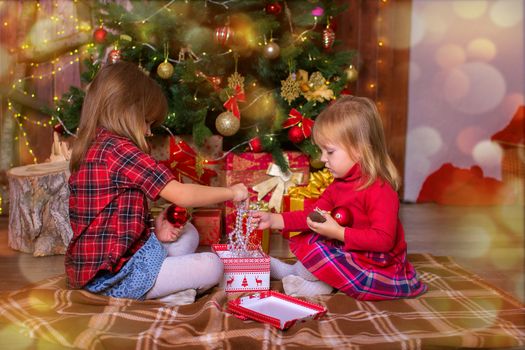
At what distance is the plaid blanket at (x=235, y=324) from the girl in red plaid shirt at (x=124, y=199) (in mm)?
67

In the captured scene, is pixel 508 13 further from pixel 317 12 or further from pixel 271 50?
pixel 271 50

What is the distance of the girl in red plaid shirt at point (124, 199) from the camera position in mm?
1896

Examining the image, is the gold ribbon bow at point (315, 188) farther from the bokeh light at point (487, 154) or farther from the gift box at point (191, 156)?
the bokeh light at point (487, 154)

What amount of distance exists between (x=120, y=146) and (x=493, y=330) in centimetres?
119

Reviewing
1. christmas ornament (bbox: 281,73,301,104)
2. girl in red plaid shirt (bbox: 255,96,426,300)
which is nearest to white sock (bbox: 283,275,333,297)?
girl in red plaid shirt (bbox: 255,96,426,300)

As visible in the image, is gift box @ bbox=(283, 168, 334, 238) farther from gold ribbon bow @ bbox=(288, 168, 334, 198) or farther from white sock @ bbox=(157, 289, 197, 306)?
white sock @ bbox=(157, 289, 197, 306)

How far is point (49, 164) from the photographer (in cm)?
296

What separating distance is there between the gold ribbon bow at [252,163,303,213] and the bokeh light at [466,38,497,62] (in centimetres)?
172

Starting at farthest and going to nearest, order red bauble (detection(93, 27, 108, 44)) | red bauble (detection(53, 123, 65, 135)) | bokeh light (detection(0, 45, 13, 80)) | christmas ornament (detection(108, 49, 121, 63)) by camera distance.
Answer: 1. bokeh light (detection(0, 45, 13, 80))
2. red bauble (detection(53, 123, 65, 135))
3. red bauble (detection(93, 27, 108, 44))
4. christmas ornament (detection(108, 49, 121, 63))

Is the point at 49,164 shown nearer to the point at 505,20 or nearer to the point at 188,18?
the point at 188,18

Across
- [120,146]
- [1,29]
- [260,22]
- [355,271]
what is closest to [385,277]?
[355,271]

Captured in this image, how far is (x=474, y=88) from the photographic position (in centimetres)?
420

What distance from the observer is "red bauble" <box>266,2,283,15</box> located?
3.10 metres

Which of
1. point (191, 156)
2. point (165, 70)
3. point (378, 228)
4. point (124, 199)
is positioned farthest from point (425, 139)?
point (124, 199)
